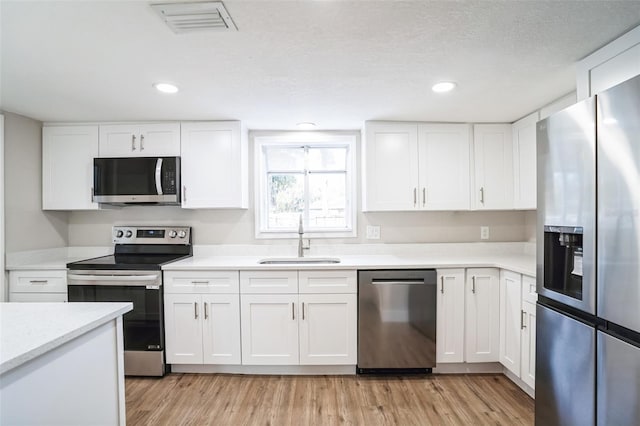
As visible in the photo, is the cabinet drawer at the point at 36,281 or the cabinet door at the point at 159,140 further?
the cabinet door at the point at 159,140

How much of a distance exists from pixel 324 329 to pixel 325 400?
49 centimetres

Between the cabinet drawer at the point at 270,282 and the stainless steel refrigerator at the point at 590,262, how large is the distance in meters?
1.63

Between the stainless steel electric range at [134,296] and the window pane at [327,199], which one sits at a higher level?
the window pane at [327,199]

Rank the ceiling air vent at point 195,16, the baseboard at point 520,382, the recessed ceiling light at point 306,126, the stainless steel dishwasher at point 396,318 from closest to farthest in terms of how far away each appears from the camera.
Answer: the ceiling air vent at point 195,16 → the baseboard at point 520,382 → the stainless steel dishwasher at point 396,318 → the recessed ceiling light at point 306,126

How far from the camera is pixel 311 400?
2135 mm

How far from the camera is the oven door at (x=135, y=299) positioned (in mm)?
2389

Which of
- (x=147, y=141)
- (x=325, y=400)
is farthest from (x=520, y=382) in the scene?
(x=147, y=141)

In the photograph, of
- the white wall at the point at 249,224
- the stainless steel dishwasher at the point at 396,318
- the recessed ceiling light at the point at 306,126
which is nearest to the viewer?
the stainless steel dishwasher at the point at 396,318

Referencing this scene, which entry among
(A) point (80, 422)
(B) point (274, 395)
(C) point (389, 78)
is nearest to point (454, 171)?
(C) point (389, 78)

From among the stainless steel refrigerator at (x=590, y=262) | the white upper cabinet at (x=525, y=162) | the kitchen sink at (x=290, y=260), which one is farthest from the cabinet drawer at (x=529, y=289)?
the kitchen sink at (x=290, y=260)

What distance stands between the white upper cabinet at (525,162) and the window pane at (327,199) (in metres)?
1.60

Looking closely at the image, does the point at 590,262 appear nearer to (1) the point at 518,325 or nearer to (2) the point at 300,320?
(1) the point at 518,325

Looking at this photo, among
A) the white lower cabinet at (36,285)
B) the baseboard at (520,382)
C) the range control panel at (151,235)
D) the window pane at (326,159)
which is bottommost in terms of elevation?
the baseboard at (520,382)

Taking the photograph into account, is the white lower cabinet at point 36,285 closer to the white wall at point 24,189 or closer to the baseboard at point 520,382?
the white wall at point 24,189
